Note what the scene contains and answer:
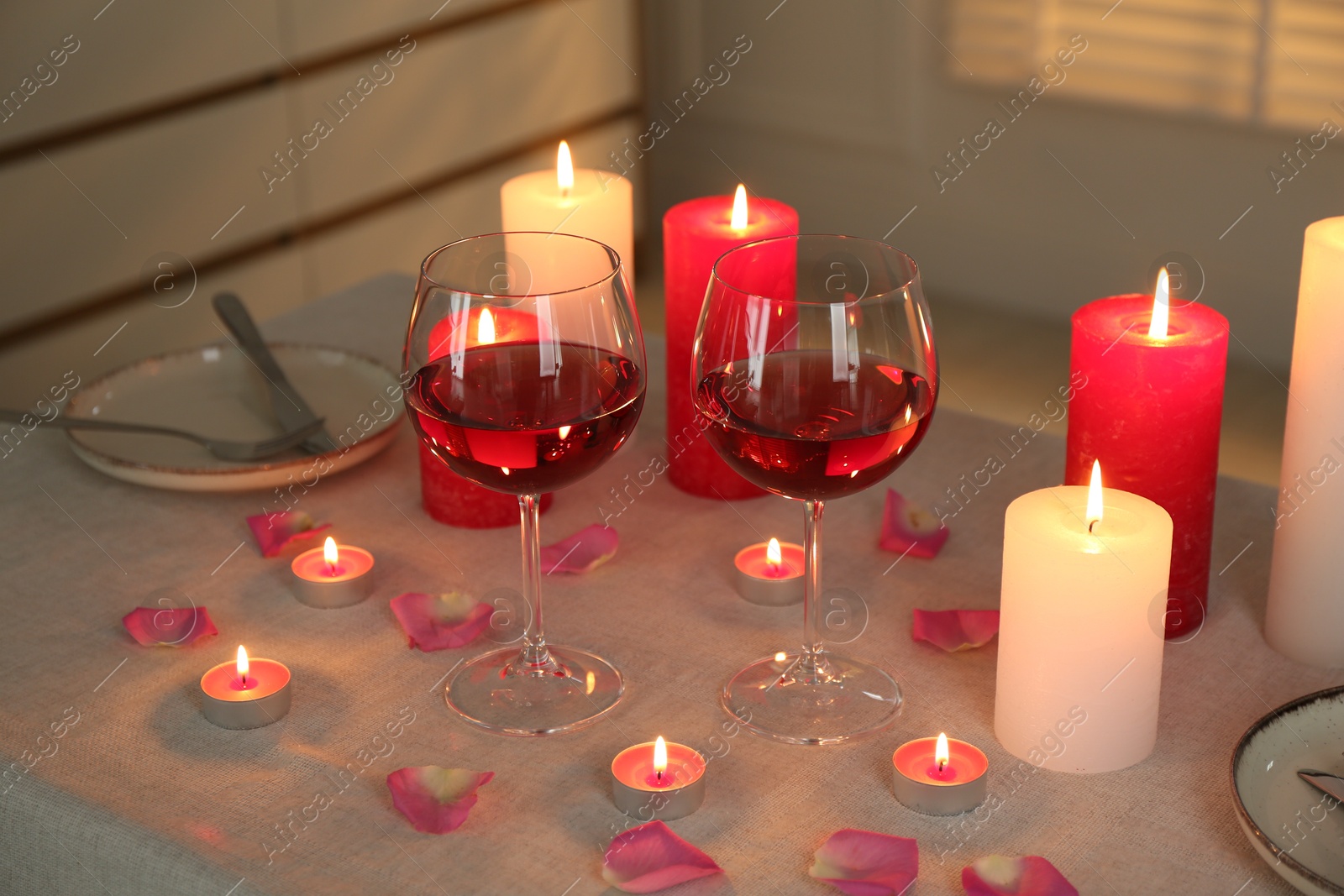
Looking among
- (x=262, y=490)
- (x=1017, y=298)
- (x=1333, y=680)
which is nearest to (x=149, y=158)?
(x=262, y=490)

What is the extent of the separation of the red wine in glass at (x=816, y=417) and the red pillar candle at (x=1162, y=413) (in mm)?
135

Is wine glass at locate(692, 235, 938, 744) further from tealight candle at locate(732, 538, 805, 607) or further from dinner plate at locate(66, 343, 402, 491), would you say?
dinner plate at locate(66, 343, 402, 491)

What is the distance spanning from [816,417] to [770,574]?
20cm

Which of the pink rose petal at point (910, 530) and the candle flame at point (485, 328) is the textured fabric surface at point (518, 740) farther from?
the candle flame at point (485, 328)

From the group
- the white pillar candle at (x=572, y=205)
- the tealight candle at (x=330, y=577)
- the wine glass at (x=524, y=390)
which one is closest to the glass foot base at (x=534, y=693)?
the wine glass at (x=524, y=390)

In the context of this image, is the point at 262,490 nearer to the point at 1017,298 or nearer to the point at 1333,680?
the point at 1333,680

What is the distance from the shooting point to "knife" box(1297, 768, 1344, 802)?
656 mm

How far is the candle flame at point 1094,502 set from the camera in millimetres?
693

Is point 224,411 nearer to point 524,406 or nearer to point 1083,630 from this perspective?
point 524,406

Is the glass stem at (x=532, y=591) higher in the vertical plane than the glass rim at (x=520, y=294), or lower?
lower

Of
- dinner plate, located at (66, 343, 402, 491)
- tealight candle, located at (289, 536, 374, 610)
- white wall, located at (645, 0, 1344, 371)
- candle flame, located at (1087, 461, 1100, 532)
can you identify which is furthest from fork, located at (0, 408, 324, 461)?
white wall, located at (645, 0, 1344, 371)

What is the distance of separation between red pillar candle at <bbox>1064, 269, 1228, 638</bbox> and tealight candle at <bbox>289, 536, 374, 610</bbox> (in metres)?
0.44

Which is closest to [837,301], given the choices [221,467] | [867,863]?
[867,863]

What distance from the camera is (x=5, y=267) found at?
6.96 feet
